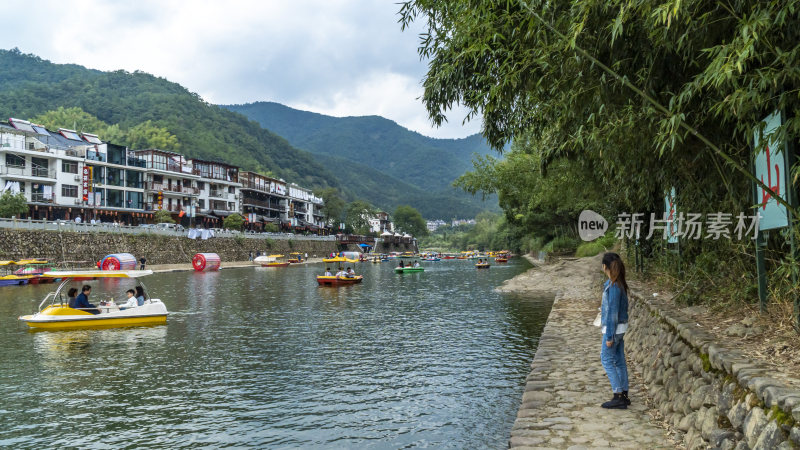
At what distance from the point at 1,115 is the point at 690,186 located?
363ft

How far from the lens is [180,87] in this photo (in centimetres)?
14588

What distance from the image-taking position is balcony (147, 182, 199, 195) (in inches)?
2715

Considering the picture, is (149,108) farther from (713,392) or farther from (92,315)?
(713,392)

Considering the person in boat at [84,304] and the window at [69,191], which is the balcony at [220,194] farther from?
the person in boat at [84,304]

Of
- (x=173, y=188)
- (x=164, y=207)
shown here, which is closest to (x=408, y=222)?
(x=173, y=188)

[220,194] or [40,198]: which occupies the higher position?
[220,194]

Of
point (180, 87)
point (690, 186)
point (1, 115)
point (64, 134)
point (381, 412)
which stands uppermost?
point (180, 87)

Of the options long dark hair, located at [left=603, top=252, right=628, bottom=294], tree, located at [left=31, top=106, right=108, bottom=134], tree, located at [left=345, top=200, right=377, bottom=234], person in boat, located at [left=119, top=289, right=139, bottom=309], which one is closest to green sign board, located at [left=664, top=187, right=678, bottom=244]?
long dark hair, located at [left=603, top=252, right=628, bottom=294]

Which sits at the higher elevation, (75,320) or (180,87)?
(180,87)

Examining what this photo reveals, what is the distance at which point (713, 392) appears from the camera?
16.7ft

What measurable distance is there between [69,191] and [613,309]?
63.5 metres

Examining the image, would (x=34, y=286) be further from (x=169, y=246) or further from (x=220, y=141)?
(x=220, y=141)

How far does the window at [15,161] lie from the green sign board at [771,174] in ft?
206

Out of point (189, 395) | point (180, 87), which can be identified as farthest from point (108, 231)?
point (180, 87)
